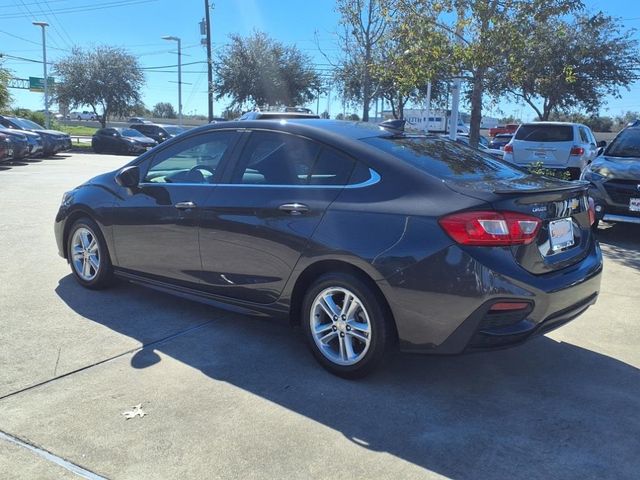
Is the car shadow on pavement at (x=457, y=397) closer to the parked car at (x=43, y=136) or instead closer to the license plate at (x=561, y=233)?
the license plate at (x=561, y=233)

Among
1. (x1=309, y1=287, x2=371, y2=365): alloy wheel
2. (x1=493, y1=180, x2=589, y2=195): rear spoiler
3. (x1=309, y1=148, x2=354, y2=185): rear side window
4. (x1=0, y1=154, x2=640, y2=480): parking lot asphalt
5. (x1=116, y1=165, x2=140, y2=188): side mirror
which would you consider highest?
(x1=309, y1=148, x2=354, y2=185): rear side window

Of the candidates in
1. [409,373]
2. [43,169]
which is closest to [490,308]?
[409,373]

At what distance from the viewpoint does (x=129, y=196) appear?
16.6ft

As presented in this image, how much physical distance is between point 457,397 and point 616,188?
5.64m

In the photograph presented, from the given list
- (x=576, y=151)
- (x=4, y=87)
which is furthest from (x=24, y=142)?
(x=576, y=151)

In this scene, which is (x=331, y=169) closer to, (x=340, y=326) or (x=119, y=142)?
(x=340, y=326)

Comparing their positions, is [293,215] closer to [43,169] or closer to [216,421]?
[216,421]

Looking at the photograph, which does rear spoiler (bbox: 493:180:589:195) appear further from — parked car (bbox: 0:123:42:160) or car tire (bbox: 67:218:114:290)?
parked car (bbox: 0:123:42:160)

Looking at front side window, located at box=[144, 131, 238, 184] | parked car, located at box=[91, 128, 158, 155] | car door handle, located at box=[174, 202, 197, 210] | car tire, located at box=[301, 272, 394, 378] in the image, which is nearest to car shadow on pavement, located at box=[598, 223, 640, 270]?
car tire, located at box=[301, 272, 394, 378]

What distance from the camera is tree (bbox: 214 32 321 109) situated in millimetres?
36656

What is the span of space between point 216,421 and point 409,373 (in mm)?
1343

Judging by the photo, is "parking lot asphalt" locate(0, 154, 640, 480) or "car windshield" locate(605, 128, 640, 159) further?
"car windshield" locate(605, 128, 640, 159)

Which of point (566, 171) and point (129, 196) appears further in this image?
point (566, 171)

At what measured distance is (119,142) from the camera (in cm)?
2844
